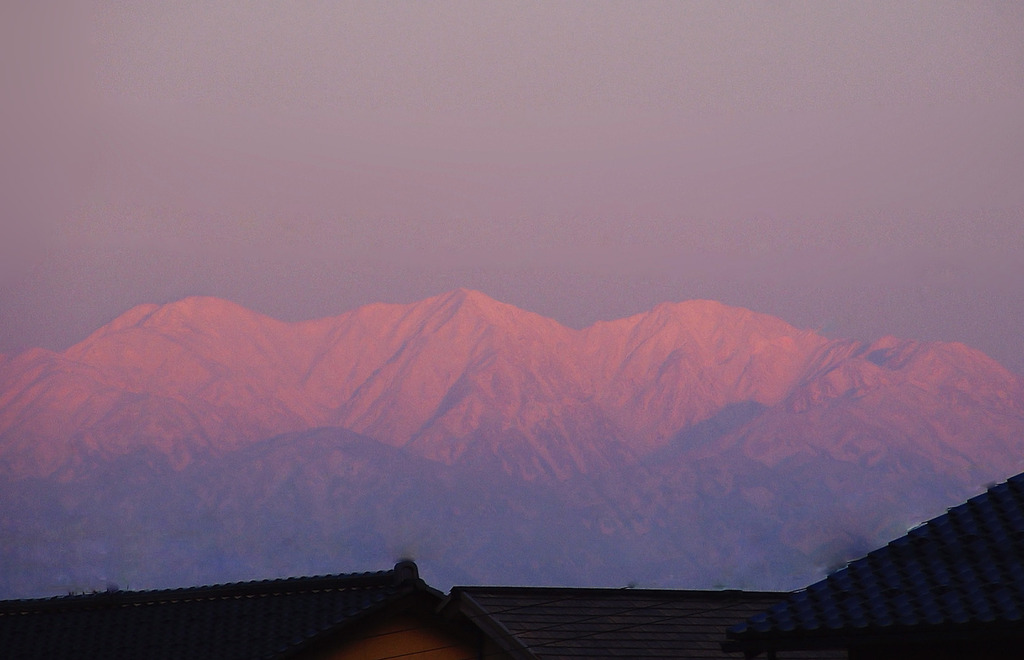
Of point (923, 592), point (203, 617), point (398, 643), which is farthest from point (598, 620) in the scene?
point (203, 617)

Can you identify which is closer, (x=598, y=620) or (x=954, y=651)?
(x=954, y=651)

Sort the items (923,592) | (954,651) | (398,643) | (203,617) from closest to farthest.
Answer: (954,651)
(923,592)
(398,643)
(203,617)

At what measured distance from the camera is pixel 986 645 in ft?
41.4

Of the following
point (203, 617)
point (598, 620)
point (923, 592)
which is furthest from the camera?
point (203, 617)

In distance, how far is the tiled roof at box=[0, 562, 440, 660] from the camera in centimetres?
2272

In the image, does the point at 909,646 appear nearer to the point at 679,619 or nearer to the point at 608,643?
the point at 608,643

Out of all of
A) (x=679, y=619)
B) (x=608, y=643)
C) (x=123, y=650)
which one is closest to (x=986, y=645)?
(x=608, y=643)

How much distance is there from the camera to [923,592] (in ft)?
43.1

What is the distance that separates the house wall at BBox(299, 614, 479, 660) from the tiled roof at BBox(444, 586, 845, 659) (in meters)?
1.86

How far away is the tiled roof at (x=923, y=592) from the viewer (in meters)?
12.3

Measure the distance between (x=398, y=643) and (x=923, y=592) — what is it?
1165cm

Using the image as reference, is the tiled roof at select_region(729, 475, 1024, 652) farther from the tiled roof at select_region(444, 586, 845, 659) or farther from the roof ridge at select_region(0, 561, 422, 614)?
the roof ridge at select_region(0, 561, 422, 614)

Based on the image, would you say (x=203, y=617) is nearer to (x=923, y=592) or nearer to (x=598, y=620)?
(x=598, y=620)

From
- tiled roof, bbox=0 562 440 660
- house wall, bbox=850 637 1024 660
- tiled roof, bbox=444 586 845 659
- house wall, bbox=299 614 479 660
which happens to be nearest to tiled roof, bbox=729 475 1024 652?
house wall, bbox=850 637 1024 660
